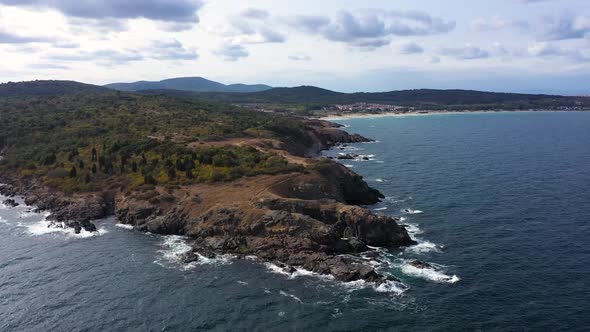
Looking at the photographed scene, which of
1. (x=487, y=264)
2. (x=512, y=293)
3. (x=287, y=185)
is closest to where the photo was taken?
(x=512, y=293)

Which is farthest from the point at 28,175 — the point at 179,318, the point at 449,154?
the point at 449,154

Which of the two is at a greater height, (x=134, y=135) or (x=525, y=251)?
(x=134, y=135)

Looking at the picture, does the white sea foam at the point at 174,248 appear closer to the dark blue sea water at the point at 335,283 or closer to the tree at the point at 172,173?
the dark blue sea water at the point at 335,283

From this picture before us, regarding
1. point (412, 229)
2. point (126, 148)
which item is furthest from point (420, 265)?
point (126, 148)

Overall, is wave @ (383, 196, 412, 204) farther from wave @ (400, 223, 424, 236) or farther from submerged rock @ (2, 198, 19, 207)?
submerged rock @ (2, 198, 19, 207)

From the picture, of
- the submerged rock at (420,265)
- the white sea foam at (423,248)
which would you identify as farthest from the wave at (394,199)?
the submerged rock at (420,265)

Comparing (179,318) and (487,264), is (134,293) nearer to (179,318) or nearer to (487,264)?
(179,318)

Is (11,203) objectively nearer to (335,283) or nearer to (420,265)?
(335,283)
